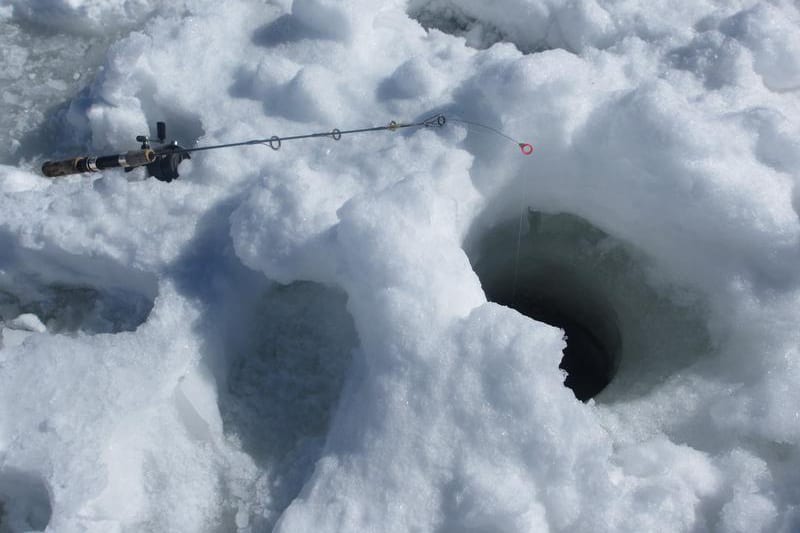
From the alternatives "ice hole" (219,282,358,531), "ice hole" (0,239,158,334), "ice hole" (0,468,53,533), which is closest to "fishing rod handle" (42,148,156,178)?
"ice hole" (0,239,158,334)

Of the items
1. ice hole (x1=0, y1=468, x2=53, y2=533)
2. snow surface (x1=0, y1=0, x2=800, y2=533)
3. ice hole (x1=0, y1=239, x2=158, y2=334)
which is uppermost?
snow surface (x1=0, y1=0, x2=800, y2=533)

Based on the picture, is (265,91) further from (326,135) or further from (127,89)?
(127,89)

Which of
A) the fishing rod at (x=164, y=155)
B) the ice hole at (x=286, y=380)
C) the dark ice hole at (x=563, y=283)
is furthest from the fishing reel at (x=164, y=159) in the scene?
the dark ice hole at (x=563, y=283)

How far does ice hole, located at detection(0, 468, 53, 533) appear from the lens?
3033mm

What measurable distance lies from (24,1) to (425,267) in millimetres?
4198

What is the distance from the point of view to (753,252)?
324 centimetres

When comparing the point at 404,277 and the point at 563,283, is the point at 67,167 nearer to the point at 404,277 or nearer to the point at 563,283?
the point at 404,277

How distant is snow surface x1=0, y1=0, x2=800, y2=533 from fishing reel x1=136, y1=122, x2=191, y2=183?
114 millimetres

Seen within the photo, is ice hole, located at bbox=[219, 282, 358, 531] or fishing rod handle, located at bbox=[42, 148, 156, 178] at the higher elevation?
fishing rod handle, located at bbox=[42, 148, 156, 178]

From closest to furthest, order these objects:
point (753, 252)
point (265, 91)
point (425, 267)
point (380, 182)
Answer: point (425, 267)
point (753, 252)
point (380, 182)
point (265, 91)

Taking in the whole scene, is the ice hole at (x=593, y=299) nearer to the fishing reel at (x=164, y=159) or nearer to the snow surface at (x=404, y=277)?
the snow surface at (x=404, y=277)

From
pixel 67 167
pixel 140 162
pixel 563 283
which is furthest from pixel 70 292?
pixel 563 283

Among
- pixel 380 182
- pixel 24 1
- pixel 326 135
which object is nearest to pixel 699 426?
pixel 380 182

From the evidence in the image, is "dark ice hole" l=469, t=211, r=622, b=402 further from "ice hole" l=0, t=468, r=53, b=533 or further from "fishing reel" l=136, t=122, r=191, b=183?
"ice hole" l=0, t=468, r=53, b=533
